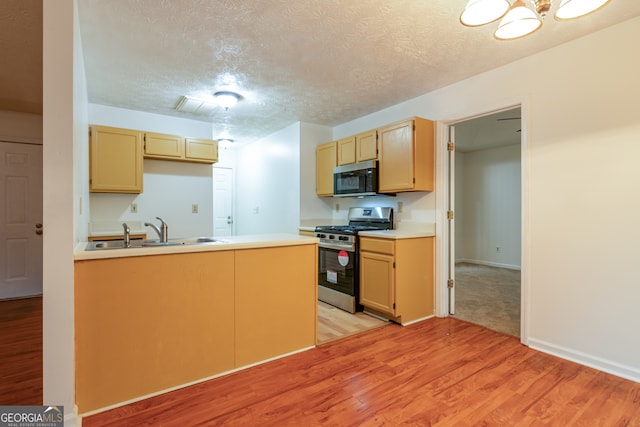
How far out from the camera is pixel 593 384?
2.01m

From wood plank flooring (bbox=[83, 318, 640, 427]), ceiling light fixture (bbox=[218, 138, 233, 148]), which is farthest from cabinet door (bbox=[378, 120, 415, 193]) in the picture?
ceiling light fixture (bbox=[218, 138, 233, 148])

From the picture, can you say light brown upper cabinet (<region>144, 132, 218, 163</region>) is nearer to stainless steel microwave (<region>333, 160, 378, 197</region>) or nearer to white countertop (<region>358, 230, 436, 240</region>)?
stainless steel microwave (<region>333, 160, 378, 197</region>)

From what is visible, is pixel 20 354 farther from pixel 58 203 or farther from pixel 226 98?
pixel 226 98

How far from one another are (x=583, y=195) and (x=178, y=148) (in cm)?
422

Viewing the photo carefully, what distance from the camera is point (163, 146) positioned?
390cm

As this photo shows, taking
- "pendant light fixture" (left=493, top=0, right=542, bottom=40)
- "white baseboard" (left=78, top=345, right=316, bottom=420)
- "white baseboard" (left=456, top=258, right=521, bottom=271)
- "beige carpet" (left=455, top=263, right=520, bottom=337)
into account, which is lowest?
"white baseboard" (left=78, top=345, right=316, bottom=420)

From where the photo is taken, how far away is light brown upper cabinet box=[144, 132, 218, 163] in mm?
3818

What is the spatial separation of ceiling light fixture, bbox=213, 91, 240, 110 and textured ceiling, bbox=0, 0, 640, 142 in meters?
0.10

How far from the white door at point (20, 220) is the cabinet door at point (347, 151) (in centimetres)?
409

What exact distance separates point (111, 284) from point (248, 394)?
1050 mm

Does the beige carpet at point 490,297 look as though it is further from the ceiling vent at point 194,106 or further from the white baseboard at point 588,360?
the ceiling vent at point 194,106

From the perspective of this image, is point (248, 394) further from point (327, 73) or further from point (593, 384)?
point (327, 73)

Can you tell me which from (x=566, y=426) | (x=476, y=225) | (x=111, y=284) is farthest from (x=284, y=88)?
(x=476, y=225)

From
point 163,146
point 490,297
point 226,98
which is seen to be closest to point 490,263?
point 490,297
